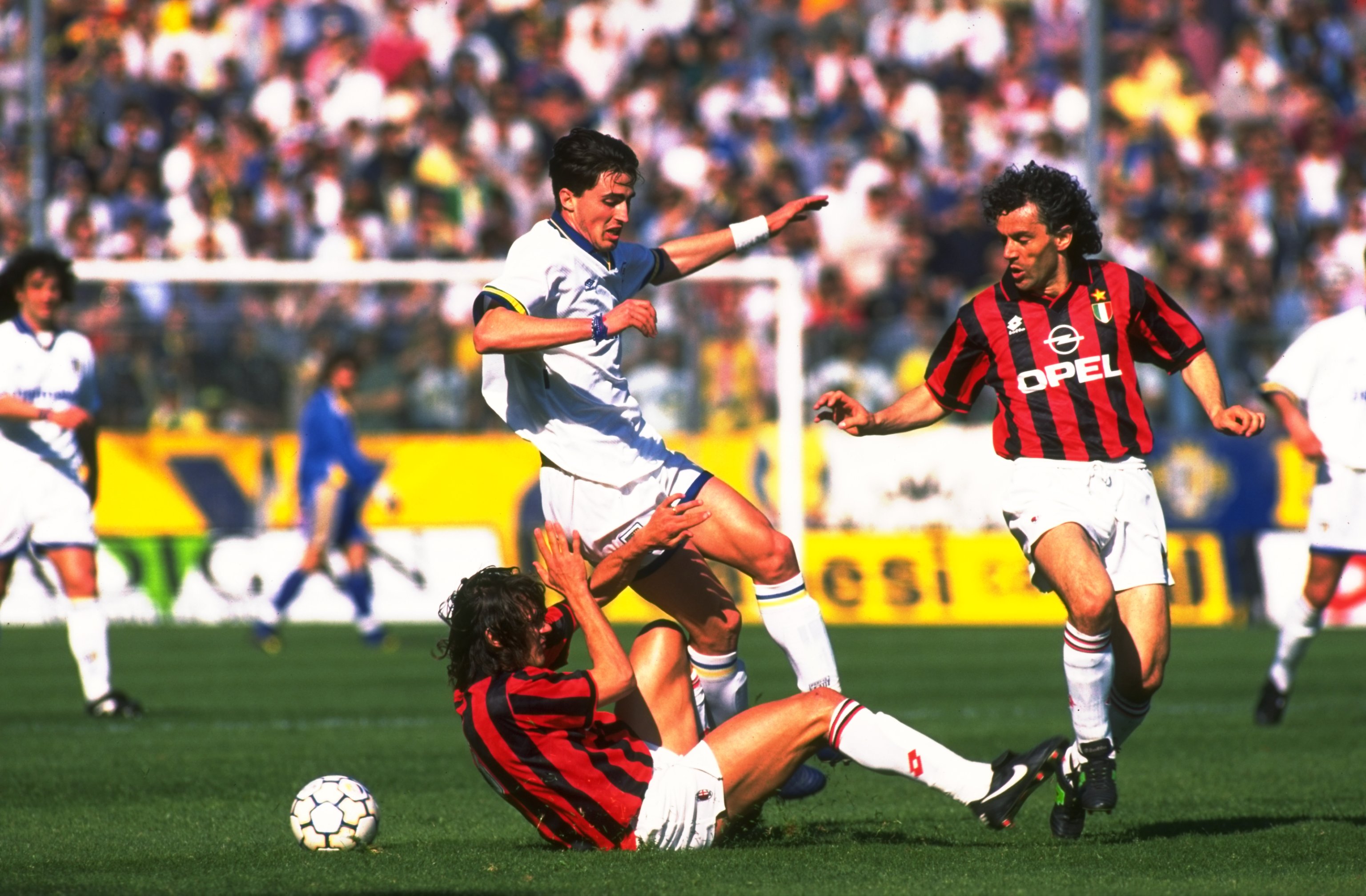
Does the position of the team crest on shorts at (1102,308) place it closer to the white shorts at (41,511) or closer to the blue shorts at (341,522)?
the white shorts at (41,511)

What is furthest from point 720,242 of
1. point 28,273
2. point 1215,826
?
point 28,273

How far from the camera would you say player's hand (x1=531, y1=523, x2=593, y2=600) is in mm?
6078

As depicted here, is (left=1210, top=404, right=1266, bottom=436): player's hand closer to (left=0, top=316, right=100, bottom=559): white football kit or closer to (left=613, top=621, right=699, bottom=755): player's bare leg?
(left=613, top=621, right=699, bottom=755): player's bare leg

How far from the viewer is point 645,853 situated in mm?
6180

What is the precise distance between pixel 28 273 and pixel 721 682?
5.51 m

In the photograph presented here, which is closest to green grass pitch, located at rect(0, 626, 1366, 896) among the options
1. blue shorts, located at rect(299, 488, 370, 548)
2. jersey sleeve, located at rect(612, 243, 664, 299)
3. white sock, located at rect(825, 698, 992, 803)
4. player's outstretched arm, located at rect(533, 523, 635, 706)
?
white sock, located at rect(825, 698, 992, 803)

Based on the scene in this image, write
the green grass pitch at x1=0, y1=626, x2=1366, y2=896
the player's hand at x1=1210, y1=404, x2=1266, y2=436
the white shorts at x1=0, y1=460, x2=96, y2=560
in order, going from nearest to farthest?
the green grass pitch at x1=0, y1=626, x2=1366, y2=896, the player's hand at x1=1210, y1=404, x2=1266, y2=436, the white shorts at x1=0, y1=460, x2=96, y2=560

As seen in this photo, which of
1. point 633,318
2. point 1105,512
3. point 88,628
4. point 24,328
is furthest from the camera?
point 24,328

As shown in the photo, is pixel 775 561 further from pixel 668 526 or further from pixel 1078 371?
pixel 1078 371

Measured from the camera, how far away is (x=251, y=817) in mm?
7527

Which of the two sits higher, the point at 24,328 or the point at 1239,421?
the point at 24,328

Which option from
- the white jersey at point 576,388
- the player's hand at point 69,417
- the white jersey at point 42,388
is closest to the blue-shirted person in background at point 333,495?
the white jersey at point 42,388

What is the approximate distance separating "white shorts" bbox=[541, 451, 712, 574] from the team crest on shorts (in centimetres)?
155

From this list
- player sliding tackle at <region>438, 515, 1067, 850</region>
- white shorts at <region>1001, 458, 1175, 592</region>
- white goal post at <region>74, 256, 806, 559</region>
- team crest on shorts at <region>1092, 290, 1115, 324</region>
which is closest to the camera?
player sliding tackle at <region>438, 515, 1067, 850</region>
